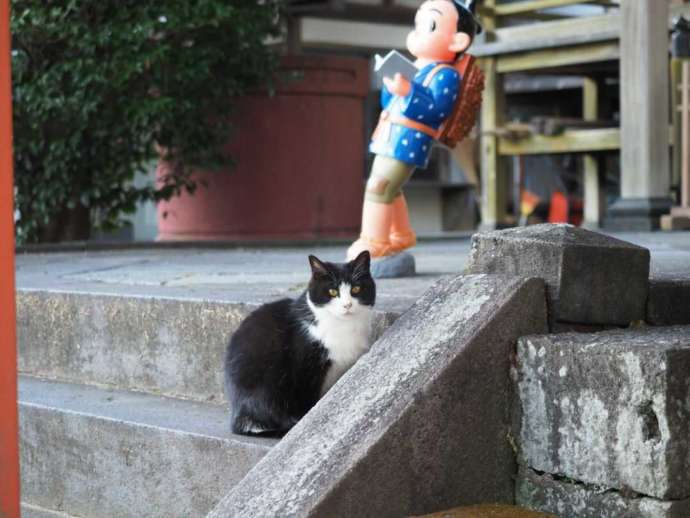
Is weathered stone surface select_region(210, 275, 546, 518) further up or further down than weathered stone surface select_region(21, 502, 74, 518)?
further up

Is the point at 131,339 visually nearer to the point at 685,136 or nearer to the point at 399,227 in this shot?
the point at 399,227

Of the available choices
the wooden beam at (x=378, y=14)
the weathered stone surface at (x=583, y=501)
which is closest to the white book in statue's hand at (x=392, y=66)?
the weathered stone surface at (x=583, y=501)

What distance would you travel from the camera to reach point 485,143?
6.18 meters

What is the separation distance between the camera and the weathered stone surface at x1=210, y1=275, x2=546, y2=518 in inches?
72.2

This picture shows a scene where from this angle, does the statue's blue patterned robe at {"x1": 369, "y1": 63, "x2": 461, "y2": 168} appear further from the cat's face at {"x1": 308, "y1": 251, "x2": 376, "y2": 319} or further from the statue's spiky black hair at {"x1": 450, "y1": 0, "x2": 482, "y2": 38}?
the cat's face at {"x1": 308, "y1": 251, "x2": 376, "y2": 319}

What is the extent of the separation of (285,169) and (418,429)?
13.4ft

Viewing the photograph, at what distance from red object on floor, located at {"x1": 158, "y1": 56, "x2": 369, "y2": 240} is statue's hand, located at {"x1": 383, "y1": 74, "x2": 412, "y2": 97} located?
3121mm

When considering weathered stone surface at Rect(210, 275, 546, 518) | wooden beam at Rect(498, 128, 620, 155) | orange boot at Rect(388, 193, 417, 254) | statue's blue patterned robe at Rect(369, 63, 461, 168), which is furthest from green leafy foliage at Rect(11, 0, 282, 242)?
weathered stone surface at Rect(210, 275, 546, 518)

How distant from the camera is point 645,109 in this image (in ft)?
17.4

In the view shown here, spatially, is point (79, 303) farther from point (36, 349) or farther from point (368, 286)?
point (368, 286)

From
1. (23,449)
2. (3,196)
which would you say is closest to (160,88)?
(23,449)

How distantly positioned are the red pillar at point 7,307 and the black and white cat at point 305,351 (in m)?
0.66

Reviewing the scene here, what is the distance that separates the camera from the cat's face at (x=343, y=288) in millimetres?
2209

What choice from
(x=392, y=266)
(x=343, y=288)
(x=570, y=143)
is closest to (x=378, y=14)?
(x=570, y=143)
